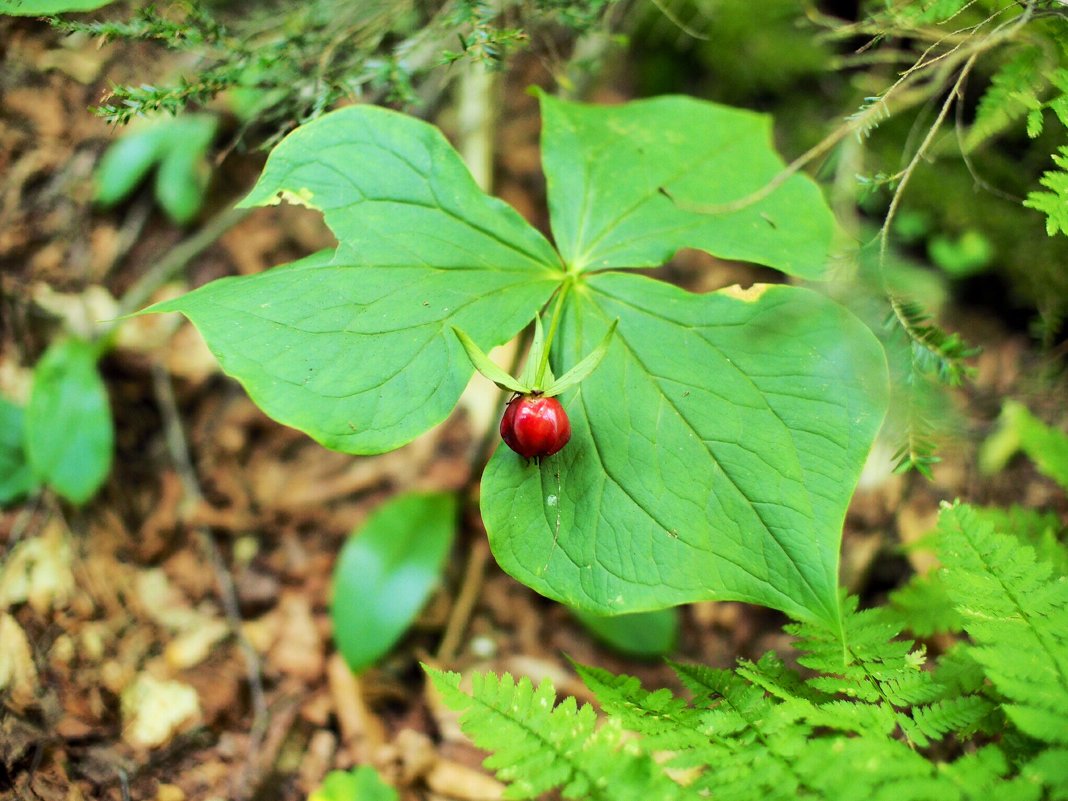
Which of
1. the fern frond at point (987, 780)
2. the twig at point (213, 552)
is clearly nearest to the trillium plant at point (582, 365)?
the fern frond at point (987, 780)

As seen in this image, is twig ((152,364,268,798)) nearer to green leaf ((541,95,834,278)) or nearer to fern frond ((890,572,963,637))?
green leaf ((541,95,834,278))

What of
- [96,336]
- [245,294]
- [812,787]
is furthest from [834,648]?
[96,336]

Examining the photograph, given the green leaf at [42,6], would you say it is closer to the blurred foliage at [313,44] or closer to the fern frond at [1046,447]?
the blurred foliage at [313,44]

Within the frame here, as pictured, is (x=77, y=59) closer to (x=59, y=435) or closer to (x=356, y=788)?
(x=59, y=435)

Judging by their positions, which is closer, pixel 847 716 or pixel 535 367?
pixel 847 716

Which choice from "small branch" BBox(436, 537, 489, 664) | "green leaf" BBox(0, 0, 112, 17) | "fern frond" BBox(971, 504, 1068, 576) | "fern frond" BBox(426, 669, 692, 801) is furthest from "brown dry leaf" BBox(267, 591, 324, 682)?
"fern frond" BBox(971, 504, 1068, 576)


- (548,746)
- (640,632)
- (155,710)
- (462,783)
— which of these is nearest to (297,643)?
(155,710)

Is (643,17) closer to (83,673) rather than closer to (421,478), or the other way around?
(421,478)
